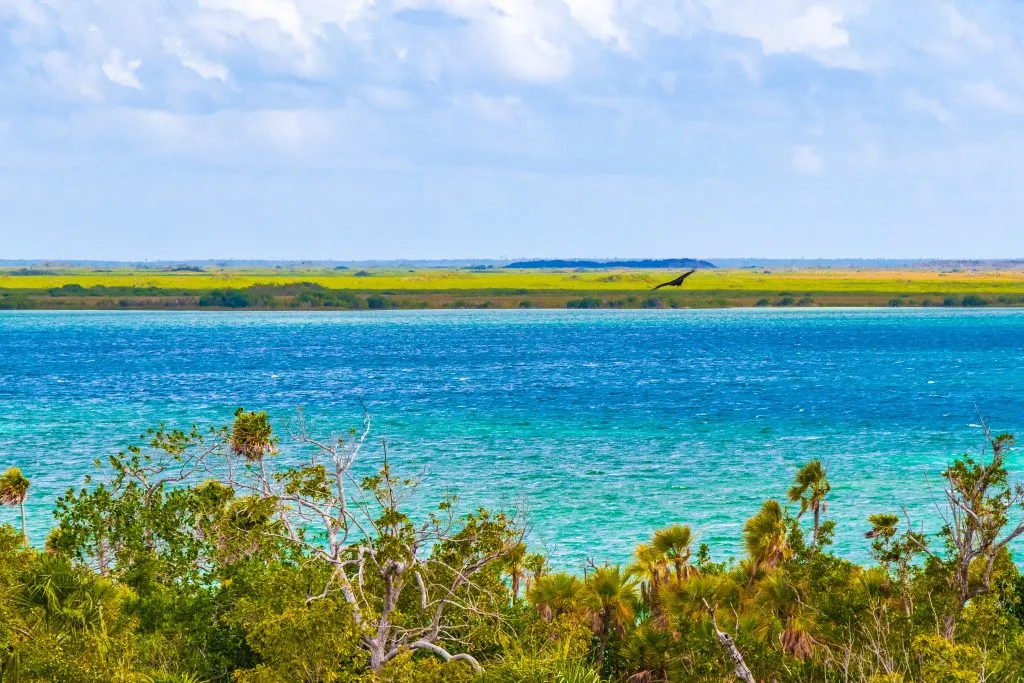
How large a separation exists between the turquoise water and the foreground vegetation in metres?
14.1

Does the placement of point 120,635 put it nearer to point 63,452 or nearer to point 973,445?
point 63,452

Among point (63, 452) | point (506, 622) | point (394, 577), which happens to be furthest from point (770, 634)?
point (63, 452)

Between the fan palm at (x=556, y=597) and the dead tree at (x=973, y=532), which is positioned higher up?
the dead tree at (x=973, y=532)

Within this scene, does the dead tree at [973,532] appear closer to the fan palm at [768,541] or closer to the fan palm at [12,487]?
the fan palm at [768,541]

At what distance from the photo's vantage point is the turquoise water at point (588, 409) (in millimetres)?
46938

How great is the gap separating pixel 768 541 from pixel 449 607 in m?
7.43

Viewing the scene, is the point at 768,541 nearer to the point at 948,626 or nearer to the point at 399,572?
the point at 948,626

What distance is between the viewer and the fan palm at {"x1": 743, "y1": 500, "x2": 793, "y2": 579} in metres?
24.3

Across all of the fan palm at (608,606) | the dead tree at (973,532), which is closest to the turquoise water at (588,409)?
the dead tree at (973,532)

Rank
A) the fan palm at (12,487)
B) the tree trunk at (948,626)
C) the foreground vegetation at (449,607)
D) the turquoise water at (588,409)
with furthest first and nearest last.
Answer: the turquoise water at (588,409) < the fan palm at (12,487) < the tree trunk at (948,626) < the foreground vegetation at (449,607)

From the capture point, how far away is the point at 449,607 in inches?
784

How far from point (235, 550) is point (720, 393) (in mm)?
72312

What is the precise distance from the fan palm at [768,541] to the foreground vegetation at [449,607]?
0.04 metres

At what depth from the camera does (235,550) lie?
22.4 meters
